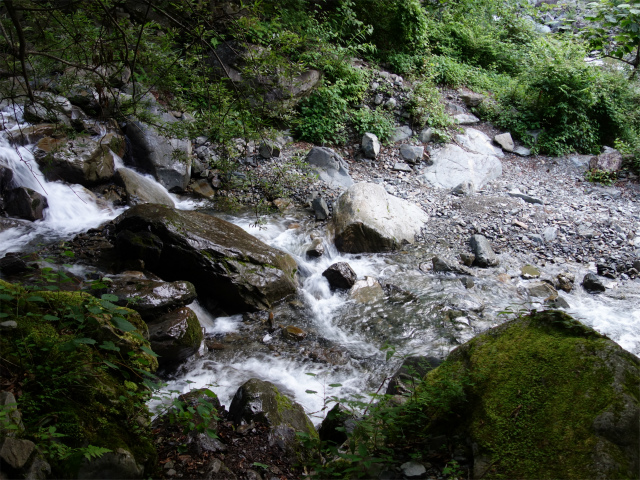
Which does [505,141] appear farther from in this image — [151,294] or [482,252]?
[151,294]

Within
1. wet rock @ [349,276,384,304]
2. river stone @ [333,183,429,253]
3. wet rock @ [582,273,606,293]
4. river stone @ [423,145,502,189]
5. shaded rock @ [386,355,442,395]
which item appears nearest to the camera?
shaded rock @ [386,355,442,395]

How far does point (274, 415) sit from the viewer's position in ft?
11.4

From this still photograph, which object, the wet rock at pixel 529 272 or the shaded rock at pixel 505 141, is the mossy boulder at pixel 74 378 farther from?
the shaded rock at pixel 505 141

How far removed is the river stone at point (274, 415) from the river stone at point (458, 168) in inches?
312

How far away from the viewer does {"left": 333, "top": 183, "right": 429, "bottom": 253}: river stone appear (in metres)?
7.75

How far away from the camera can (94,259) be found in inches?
241

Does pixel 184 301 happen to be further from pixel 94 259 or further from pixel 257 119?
pixel 257 119

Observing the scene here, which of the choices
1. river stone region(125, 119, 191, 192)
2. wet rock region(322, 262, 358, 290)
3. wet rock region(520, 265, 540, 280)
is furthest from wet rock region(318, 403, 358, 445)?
river stone region(125, 119, 191, 192)

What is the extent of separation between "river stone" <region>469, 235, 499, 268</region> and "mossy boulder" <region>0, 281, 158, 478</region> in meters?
6.32

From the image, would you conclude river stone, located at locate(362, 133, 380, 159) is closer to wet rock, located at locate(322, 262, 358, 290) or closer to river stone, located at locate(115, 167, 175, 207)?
wet rock, located at locate(322, 262, 358, 290)

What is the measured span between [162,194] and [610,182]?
442 inches

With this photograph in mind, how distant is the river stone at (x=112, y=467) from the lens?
2.14 meters

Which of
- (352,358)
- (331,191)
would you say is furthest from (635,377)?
(331,191)

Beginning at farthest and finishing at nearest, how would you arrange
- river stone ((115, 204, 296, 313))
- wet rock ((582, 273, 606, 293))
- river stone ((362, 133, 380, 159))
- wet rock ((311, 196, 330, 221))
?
river stone ((362, 133, 380, 159))
wet rock ((311, 196, 330, 221))
wet rock ((582, 273, 606, 293))
river stone ((115, 204, 296, 313))
